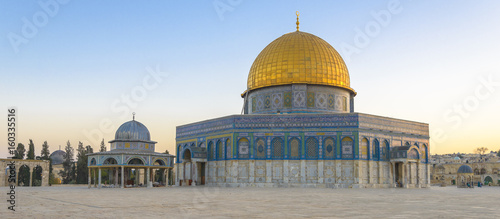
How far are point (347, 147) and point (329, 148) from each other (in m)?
1.29

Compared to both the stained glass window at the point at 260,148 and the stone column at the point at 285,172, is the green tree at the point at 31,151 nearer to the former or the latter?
the stained glass window at the point at 260,148

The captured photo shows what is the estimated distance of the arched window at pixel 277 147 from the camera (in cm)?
3438

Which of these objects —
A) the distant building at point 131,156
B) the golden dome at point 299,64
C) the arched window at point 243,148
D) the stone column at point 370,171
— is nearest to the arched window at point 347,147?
the stone column at point 370,171

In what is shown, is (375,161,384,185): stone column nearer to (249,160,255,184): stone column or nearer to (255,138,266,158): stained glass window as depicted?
(255,138,266,158): stained glass window

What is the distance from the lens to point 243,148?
34.8 meters

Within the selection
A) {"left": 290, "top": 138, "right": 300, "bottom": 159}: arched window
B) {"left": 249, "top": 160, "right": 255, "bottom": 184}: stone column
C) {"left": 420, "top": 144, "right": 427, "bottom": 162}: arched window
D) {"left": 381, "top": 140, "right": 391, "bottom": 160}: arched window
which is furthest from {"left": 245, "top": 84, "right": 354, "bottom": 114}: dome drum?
{"left": 420, "top": 144, "right": 427, "bottom": 162}: arched window

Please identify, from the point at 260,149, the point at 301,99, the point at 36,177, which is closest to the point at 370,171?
the point at 260,149

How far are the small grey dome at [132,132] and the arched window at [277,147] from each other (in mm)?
11348

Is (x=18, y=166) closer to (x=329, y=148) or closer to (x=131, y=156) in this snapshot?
(x=131, y=156)

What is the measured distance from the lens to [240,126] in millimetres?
34969

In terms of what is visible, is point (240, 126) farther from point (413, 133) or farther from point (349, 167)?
point (413, 133)

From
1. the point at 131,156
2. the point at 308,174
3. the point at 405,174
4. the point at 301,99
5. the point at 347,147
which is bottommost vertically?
the point at 405,174

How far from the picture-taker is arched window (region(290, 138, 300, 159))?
34.2 m

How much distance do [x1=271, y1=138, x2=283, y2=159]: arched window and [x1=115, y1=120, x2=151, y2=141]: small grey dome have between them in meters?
11.3
